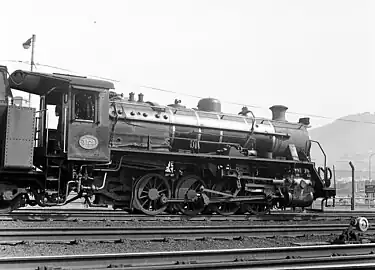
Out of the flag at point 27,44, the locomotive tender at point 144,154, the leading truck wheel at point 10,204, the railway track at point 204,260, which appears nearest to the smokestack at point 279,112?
the locomotive tender at point 144,154

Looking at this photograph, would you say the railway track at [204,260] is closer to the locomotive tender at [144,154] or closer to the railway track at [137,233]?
the railway track at [137,233]

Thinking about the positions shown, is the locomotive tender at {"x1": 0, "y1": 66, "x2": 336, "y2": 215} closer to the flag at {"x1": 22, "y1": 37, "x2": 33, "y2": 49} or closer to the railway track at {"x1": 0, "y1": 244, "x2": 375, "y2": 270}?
the railway track at {"x1": 0, "y1": 244, "x2": 375, "y2": 270}

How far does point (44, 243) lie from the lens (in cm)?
798

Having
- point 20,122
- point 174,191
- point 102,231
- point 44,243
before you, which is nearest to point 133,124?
point 174,191

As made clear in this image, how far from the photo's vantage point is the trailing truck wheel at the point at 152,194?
1233cm

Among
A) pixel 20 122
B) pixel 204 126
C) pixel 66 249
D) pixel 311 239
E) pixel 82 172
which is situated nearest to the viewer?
pixel 66 249

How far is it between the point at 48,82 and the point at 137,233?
A: 485 cm

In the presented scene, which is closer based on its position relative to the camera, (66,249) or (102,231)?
(66,249)

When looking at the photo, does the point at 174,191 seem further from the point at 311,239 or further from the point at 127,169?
the point at 311,239

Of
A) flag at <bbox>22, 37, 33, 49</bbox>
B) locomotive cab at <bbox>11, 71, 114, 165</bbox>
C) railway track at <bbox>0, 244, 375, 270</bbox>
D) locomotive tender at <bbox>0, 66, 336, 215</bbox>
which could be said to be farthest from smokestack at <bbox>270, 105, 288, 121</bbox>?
flag at <bbox>22, 37, 33, 49</bbox>

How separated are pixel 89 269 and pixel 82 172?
19.1 feet

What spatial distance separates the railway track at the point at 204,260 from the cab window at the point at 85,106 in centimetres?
572

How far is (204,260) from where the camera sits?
21.8 ft

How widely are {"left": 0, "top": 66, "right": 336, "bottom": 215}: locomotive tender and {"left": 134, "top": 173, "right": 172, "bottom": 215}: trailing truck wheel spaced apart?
28 mm
